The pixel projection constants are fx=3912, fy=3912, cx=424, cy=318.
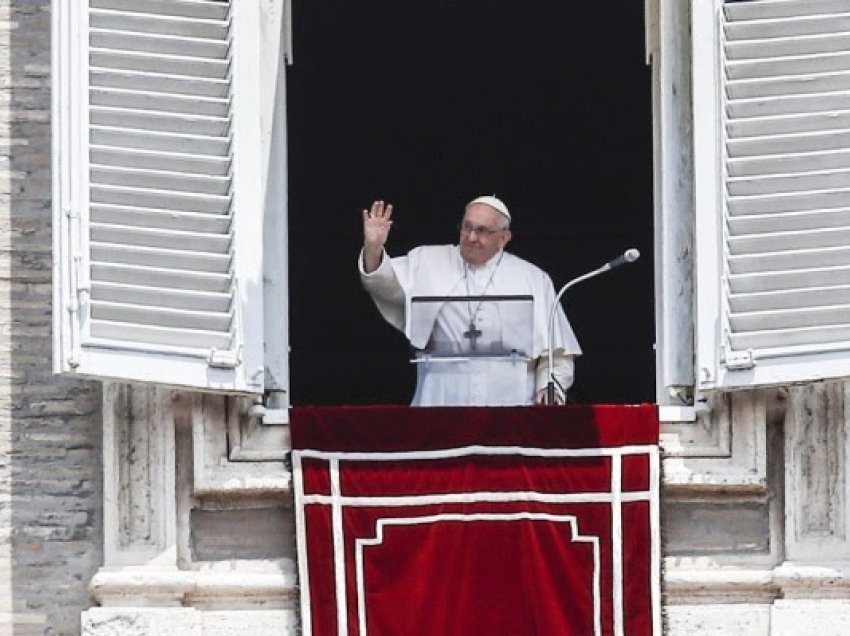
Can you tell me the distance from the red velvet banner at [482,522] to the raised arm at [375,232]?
2.53ft

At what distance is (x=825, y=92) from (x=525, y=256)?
3.54m

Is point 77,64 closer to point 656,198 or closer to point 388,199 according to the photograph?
point 656,198

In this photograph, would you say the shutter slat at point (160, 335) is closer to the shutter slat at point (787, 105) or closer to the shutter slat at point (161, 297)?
the shutter slat at point (161, 297)

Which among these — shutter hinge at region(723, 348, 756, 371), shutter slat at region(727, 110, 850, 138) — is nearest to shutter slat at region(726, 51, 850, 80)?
shutter slat at region(727, 110, 850, 138)

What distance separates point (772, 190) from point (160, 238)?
6.16 feet

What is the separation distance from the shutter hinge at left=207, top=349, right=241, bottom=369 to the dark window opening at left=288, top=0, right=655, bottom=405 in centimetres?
289

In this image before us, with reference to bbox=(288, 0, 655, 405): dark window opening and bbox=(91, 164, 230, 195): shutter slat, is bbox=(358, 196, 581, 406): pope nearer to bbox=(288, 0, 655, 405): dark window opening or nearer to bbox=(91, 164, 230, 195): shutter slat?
bbox=(91, 164, 230, 195): shutter slat

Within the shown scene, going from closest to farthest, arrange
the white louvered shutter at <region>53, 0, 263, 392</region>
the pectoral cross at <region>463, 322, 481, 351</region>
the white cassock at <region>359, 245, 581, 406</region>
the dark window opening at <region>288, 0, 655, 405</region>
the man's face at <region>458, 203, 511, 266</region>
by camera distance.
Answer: the white louvered shutter at <region>53, 0, 263, 392</region> → the white cassock at <region>359, 245, 581, 406</region> → the pectoral cross at <region>463, 322, 481, 351</region> → the man's face at <region>458, 203, 511, 266</region> → the dark window opening at <region>288, 0, 655, 405</region>

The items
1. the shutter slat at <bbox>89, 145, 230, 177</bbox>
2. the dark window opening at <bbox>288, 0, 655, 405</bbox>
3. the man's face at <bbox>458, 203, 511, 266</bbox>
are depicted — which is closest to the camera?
the shutter slat at <bbox>89, 145, 230, 177</bbox>

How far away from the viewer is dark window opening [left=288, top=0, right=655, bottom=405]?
1502 centimetres

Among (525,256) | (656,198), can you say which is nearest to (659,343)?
(656,198)

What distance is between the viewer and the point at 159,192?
12.0 metres

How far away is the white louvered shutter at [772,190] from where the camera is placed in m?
11.9

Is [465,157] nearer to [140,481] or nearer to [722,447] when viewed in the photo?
[722,447]
